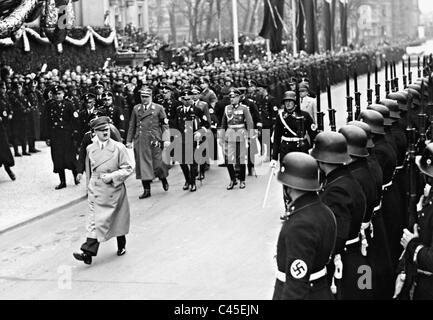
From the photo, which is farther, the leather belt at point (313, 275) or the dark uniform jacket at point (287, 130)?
the dark uniform jacket at point (287, 130)

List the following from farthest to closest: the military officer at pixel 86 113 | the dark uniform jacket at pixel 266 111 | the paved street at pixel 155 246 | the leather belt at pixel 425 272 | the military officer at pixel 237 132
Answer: the dark uniform jacket at pixel 266 111
the military officer at pixel 237 132
the military officer at pixel 86 113
the paved street at pixel 155 246
the leather belt at pixel 425 272

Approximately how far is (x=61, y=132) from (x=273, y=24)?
18082mm

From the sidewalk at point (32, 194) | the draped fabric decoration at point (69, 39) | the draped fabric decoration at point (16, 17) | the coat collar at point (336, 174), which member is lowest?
the sidewalk at point (32, 194)

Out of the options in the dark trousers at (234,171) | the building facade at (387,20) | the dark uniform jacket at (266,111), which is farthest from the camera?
the building facade at (387,20)

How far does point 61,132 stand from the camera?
47.3 feet

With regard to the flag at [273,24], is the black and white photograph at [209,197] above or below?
below

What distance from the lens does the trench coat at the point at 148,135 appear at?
43.4ft

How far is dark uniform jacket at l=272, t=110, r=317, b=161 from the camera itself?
10.9m

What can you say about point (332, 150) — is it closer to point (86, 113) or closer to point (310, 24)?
point (86, 113)

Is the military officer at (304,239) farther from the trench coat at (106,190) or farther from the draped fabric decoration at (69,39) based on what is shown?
the draped fabric decoration at (69,39)

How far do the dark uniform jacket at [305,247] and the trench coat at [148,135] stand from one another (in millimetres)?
8254

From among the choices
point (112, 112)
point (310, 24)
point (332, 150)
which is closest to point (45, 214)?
point (112, 112)

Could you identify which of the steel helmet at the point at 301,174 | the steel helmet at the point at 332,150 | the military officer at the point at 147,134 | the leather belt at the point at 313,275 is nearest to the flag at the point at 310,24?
the military officer at the point at 147,134
